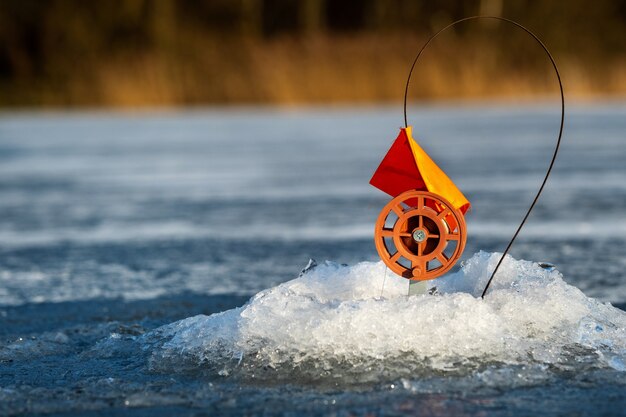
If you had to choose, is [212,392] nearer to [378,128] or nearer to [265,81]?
[378,128]

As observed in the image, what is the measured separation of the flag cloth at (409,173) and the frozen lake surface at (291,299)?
0.78ft

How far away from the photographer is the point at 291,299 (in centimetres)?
235

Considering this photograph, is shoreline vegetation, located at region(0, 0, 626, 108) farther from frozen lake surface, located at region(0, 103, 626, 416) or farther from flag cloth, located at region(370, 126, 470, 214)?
flag cloth, located at region(370, 126, 470, 214)

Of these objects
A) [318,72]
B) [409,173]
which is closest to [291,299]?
[409,173]

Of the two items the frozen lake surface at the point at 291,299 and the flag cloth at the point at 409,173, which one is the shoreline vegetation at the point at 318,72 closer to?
the frozen lake surface at the point at 291,299

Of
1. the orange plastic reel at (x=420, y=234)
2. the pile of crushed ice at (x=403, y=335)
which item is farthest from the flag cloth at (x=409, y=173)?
the pile of crushed ice at (x=403, y=335)

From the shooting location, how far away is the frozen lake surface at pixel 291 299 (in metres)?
2.05

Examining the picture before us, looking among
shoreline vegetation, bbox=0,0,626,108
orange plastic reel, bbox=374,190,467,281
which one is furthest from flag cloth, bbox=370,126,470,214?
shoreline vegetation, bbox=0,0,626,108

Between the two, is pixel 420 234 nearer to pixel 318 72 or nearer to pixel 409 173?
pixel 409 173

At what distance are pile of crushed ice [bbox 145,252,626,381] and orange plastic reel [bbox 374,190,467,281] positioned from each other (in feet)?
0.24

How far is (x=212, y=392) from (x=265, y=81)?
15.4m

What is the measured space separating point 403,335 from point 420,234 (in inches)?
9.3

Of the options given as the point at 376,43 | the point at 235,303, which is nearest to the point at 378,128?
the point at 376,43

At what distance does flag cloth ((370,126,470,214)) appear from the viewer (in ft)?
7.60
